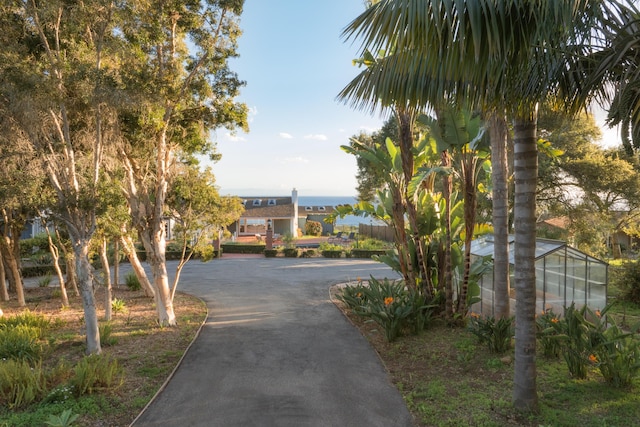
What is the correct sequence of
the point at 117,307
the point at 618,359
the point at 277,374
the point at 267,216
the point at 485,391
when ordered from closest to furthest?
the point at 618,359, the point at 485,391, the point at 277,374, the point at 117,307, the point at 267,216

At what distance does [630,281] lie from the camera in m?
13.8

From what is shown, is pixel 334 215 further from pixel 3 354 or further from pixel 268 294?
pixel 3 354

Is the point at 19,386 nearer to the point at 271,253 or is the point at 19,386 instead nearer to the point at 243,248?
the point at 271,253

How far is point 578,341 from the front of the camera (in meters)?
6.04

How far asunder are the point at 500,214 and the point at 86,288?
321 inches

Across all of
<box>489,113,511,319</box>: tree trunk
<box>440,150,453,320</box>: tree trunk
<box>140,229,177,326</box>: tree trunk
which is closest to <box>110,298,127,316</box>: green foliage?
<box>140,229,177,326</box>: tree trunk

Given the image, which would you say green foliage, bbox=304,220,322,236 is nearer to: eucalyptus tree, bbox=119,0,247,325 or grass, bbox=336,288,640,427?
eucalyptus tree, bbox=119,0,247,325

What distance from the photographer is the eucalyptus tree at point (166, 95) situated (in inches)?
335

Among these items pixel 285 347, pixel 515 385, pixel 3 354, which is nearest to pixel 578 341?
pixel 515 385

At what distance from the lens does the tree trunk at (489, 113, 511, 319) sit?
7.54m

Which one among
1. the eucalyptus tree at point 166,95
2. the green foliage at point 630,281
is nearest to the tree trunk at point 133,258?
the eucalyptus tree at point 166,95

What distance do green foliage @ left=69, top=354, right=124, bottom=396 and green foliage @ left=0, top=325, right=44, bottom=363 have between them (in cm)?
156

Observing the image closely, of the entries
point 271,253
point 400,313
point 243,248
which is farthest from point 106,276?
point 243,248

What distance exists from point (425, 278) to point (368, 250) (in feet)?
58.6
